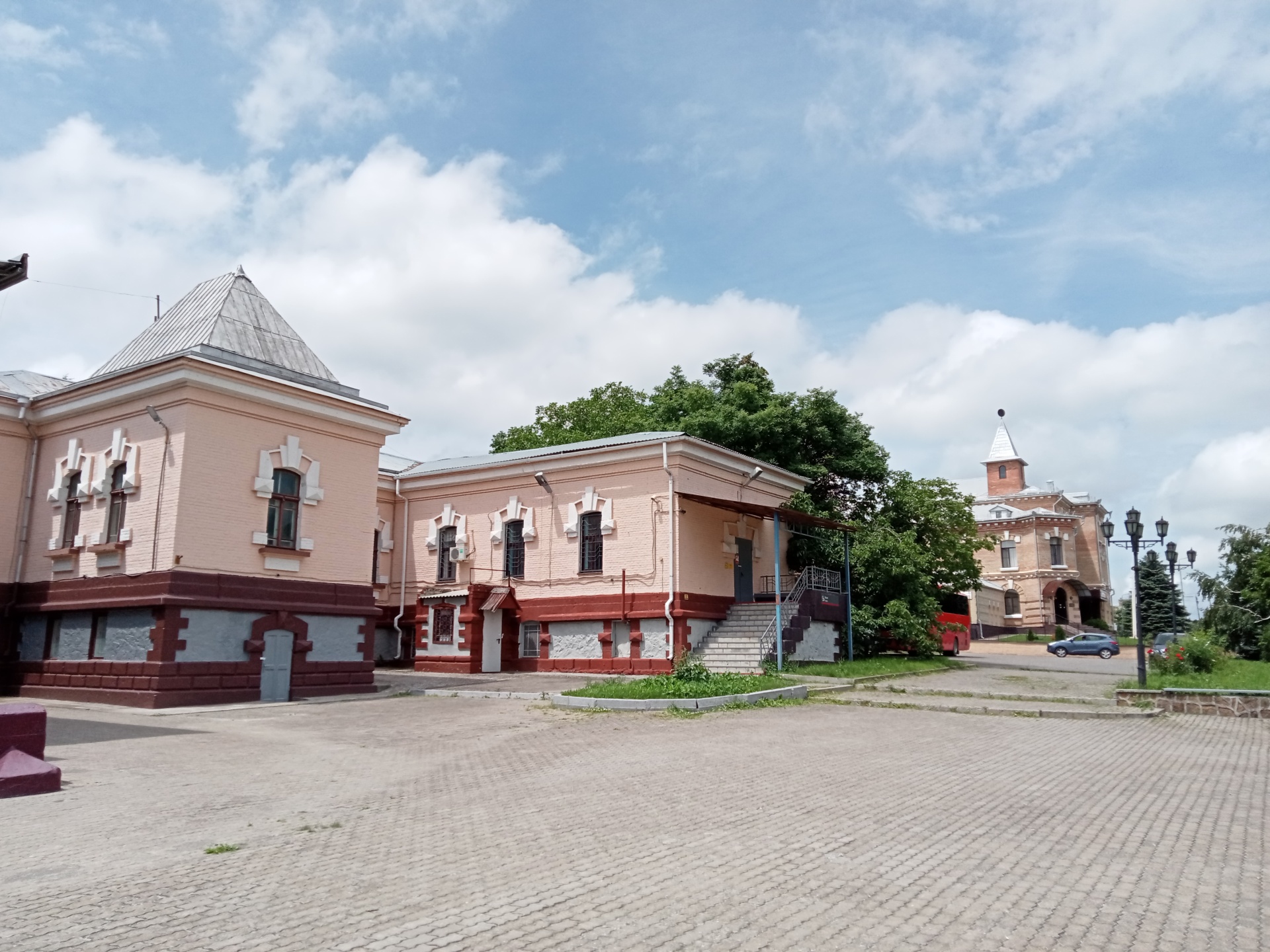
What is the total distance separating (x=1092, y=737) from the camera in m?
14.0

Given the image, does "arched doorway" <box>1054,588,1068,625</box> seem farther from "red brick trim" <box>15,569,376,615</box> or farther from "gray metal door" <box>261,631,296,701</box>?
"gray metal door" <box>261,631,296,701</box>

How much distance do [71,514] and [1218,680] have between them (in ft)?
86.1

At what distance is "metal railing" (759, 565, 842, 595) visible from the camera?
87.1ft

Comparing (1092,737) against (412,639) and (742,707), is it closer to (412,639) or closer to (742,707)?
(742,707)

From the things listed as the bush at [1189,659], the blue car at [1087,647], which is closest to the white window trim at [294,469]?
the bush at [1189,659]

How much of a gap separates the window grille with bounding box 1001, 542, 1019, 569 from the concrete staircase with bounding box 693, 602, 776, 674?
4070 cm

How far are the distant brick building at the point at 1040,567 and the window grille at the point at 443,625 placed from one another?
40010 mm

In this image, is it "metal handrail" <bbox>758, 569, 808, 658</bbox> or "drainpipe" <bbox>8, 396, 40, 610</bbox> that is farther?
"metal handrail" <bbox>758, 569, 808, 658</bbox>

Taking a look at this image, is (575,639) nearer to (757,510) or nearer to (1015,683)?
(757,510)

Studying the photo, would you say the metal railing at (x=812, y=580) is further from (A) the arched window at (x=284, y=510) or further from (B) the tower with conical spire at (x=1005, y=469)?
(B) the tower with conical spire at (x=1005, y=469)

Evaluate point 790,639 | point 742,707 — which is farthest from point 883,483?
point 742,707

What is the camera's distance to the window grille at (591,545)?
86.6 ft

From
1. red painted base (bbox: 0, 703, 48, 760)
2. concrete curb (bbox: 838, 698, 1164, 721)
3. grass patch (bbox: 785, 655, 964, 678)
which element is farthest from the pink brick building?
red painted base (bbox: 0, 703, 48, 760)

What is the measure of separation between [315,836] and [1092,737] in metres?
11.7
